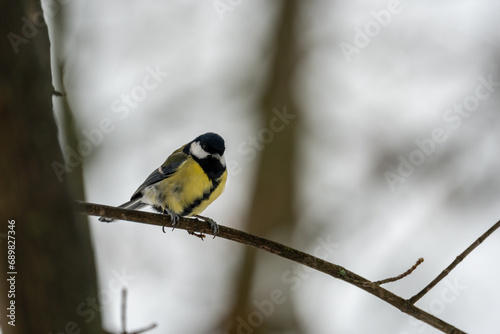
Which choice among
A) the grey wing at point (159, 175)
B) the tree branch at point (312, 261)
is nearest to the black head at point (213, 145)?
the grey wing at point (159, 175)

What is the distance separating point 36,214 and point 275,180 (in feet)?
13.4

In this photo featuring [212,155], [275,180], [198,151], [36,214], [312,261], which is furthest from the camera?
[275,180]

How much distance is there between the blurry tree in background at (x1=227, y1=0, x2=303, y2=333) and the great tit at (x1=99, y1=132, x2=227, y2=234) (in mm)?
1660

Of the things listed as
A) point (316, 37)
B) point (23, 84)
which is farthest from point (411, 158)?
point (23, 84)

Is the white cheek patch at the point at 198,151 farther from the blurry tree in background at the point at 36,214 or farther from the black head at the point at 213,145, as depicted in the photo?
the blurry tree in background at the point at 36,214

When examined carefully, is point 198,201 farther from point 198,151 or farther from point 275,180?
point 275,180

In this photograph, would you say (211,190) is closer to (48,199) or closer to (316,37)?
(48,199)

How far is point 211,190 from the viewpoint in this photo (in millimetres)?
3348

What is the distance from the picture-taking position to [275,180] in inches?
204

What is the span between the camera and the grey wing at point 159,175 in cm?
355

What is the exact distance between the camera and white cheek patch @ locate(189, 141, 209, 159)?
3.49 metres

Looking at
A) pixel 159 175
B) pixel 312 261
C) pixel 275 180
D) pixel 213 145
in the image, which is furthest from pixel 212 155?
pixel 275 180

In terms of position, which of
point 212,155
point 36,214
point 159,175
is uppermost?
point 36,214

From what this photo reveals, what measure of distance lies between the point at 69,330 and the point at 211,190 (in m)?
2.20
